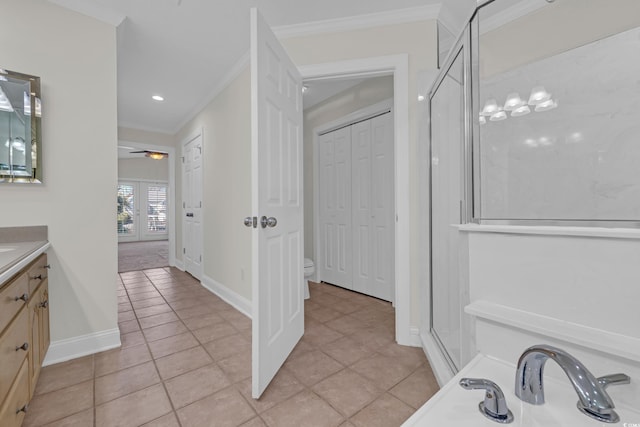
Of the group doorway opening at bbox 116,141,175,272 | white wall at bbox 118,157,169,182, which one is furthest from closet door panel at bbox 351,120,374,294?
white wall at bbox 118,157,169,182

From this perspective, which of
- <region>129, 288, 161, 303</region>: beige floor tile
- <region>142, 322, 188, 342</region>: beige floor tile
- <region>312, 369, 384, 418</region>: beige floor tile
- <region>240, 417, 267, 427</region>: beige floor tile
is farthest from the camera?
<region>129, 288, 161, 303</region>: beige floor tile

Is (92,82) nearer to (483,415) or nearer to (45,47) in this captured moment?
(45,47)

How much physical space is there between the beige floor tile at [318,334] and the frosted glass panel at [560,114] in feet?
4.50

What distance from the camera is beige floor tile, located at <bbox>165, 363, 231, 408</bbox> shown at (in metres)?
1.42

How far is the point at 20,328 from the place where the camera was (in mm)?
1104

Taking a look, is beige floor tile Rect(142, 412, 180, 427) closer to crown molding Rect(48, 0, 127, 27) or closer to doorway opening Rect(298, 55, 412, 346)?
doorway opening Rect(298, 55, 412, 346)

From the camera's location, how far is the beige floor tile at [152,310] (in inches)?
102

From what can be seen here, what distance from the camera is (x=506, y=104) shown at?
1.89 metres

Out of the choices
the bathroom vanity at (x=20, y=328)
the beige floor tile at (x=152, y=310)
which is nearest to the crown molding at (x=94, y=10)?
the bathroom vanity at (x=20, y=328)

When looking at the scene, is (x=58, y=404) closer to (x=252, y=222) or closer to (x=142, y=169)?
(x=252, y=222)

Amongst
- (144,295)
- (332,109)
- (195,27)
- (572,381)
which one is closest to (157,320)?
(144,295)

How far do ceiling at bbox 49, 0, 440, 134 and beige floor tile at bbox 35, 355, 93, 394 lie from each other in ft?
7.51

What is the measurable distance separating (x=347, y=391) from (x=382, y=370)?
295 millimetres

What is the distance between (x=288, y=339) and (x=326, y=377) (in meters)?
0.34
